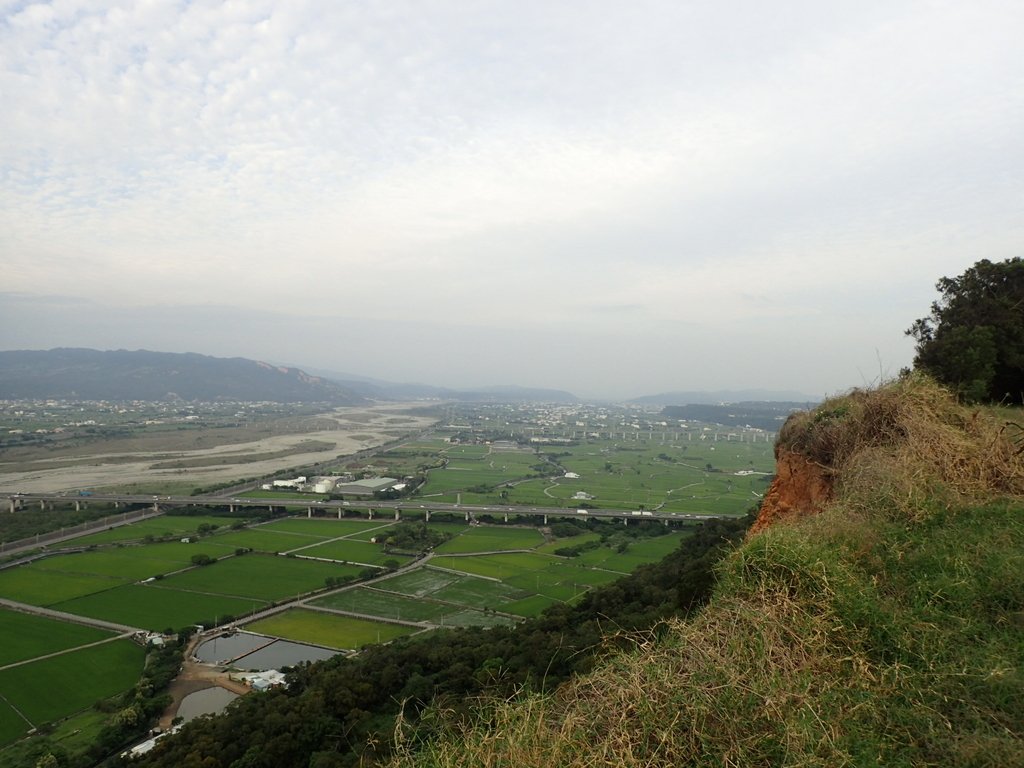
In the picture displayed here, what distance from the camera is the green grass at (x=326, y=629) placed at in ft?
63.9

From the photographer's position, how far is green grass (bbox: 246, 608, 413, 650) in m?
19.5

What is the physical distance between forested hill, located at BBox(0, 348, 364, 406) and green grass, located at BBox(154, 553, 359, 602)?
474ft

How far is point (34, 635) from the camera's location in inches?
775

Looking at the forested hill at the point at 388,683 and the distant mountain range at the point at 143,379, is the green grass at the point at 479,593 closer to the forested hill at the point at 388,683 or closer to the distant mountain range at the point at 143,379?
the forested hill at the point at 388,683

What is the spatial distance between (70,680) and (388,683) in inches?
441

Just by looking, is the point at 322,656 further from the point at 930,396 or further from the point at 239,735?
the point at 930,396

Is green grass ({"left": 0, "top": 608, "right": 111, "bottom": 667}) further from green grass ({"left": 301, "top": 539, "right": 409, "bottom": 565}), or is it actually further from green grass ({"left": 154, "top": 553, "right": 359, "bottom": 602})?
green grass ({"left": 301, "top": 539, "right": 409, "bottom": 565})

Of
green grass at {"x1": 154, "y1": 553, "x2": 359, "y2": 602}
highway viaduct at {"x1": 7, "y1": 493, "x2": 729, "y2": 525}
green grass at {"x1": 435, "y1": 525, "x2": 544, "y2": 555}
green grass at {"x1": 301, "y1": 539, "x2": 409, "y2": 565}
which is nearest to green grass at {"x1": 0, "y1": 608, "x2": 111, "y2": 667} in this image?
green grass at {"x1": 154, "y1": 553, "x2": 359, "y2": 602}

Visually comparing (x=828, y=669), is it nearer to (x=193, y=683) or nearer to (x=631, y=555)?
(x=193, y=683)

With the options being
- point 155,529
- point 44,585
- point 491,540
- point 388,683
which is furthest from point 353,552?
point 388,683

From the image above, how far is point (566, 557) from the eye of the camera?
3014cm

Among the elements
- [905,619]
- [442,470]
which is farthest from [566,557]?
[442,470]

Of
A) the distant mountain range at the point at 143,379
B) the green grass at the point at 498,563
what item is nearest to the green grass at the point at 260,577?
the green grass at the point at 498,563

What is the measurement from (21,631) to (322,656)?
11264 millimetres
